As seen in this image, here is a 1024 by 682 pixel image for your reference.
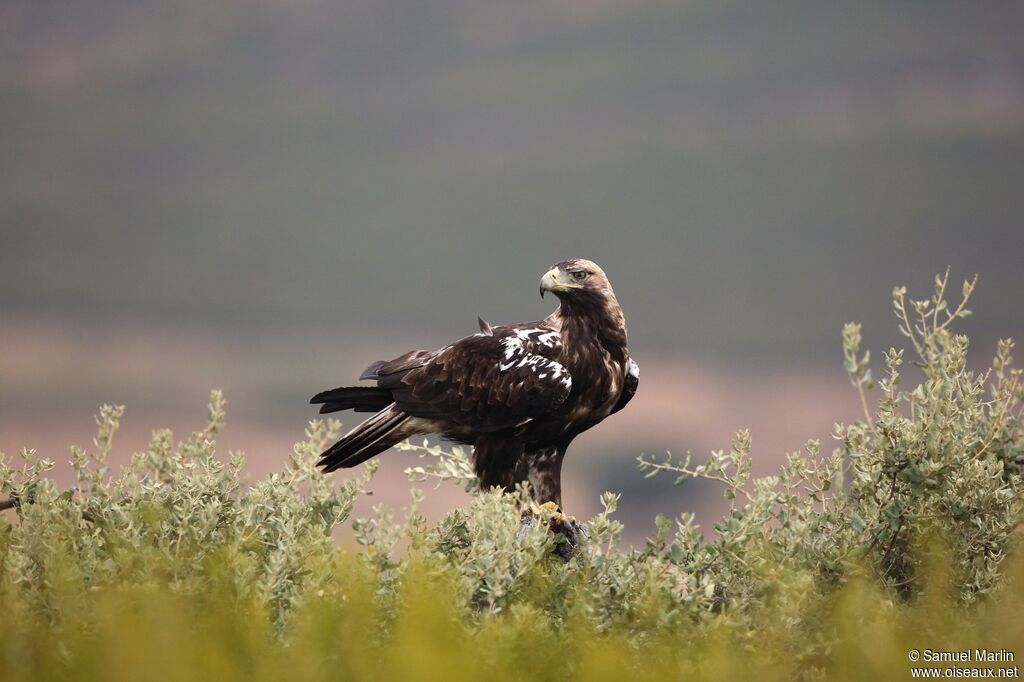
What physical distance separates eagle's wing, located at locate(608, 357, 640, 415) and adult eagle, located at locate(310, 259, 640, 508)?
0.15 metres

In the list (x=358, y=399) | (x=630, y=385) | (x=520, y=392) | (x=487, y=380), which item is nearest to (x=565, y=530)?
(x=520, y=392)

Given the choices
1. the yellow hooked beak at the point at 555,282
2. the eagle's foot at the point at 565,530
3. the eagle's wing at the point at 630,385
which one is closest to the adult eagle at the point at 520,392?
the yellow hooked beak at the point at 555,282

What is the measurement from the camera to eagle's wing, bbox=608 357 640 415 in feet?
26.7

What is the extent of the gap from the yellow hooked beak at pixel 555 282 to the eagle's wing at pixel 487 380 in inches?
13.1

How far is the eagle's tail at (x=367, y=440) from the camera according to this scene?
7.70m

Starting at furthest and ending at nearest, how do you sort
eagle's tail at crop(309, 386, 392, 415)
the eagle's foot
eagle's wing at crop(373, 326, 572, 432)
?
eagle's tail at crop(309, 386, 392, 415), eagle's wing at crop(373, 326, 572, 432), the eagle's foot

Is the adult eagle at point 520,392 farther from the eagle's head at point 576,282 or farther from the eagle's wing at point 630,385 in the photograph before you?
the eagle's wing at point 630,385

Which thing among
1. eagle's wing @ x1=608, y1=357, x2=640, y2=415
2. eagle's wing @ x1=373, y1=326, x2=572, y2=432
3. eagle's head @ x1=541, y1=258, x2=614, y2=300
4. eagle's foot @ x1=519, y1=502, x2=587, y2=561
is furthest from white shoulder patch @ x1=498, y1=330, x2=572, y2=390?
eagle's foot @ x1=519, y1=502, x2=587, y2=561

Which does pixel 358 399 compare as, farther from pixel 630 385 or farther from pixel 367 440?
pixel 630 385

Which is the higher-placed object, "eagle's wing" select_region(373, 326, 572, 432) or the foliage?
"eagle's wing" select_region(373, 326, 572, 432)

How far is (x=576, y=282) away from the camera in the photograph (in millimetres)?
7672

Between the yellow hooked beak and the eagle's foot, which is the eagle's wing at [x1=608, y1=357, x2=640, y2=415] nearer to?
the yellow hooked beak

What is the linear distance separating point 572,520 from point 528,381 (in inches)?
44.8

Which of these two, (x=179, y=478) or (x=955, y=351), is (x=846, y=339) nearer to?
(x=955, y=351)
